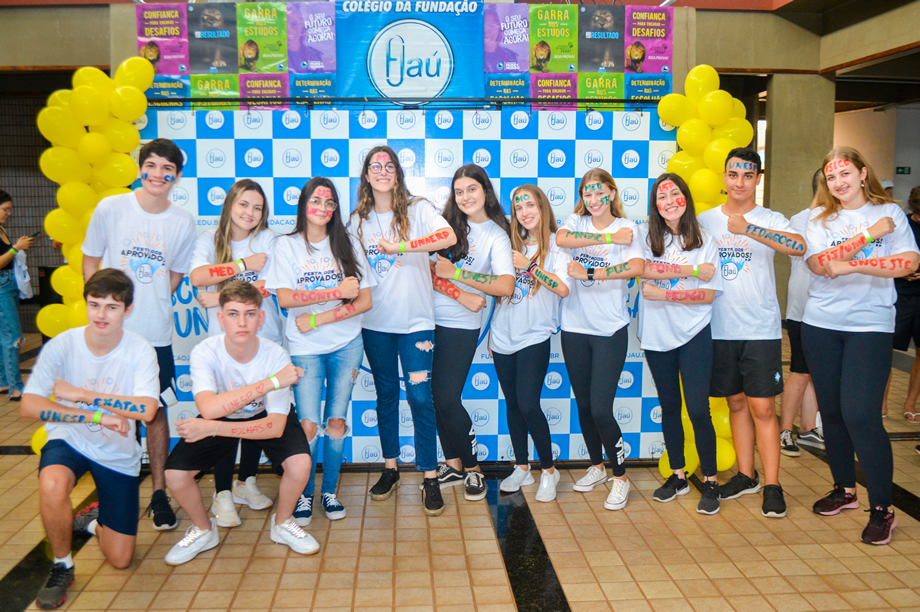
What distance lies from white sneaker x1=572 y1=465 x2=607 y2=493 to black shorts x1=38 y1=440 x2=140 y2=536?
2077 millimetres

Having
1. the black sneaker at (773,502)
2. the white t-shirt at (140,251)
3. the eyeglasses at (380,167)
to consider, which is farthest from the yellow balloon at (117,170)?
the black sneaker at (773,502)

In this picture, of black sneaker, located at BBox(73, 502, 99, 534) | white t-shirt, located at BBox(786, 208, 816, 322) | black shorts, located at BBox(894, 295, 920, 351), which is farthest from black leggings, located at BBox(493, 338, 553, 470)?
black shorts, located at BBox(894, 295, 920, 351)

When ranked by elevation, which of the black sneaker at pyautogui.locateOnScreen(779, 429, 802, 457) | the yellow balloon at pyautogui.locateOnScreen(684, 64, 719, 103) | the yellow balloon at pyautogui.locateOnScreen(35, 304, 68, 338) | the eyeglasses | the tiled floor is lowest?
the tiled floor

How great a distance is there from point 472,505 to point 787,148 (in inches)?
261

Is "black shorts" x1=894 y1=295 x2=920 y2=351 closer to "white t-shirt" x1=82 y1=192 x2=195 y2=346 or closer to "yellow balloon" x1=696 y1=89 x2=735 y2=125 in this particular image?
"yellow balloon" x1=696 y1=89 x2=735 y2=125

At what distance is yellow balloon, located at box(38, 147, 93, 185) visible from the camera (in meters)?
3.24

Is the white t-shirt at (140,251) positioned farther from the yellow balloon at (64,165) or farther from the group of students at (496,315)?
the yellow balloon at (64,165)

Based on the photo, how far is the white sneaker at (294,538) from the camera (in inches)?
103

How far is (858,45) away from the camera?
266 inches

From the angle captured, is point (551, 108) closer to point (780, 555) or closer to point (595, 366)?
point (595, 366)

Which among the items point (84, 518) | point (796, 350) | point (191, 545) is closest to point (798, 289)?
point (796, 350)

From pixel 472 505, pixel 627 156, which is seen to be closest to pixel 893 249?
pixel 627 156

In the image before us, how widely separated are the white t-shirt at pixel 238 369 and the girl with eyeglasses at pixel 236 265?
0.38 meters

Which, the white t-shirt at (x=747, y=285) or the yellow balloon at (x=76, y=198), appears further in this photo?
the yellow balloon at (x=76, y=198)
